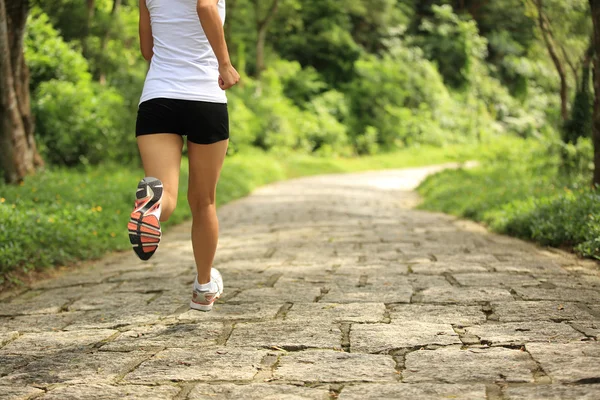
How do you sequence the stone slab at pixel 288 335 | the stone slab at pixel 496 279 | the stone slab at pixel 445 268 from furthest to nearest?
the stone slab at pixel 445 268 → the stone slab at pixel 496 279 → the stone slab at pixel 288 335

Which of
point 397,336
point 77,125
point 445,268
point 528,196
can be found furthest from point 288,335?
point 77,125

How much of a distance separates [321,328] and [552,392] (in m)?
1.31

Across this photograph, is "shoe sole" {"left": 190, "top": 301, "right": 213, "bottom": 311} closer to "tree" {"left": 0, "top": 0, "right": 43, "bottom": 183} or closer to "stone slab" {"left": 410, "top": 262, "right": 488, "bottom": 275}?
"stone slab" {"left": 410, "top": 262, "right": 488, "bottom": 275}

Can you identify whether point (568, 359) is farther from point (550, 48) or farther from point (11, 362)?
point (550, 48)

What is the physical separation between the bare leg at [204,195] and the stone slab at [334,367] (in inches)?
33.9

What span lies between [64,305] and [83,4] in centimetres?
1880

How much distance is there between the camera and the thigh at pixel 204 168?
355cm

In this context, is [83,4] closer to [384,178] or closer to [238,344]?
[384,178]

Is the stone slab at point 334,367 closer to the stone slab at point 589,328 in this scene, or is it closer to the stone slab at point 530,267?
the stone slab at point 589,328

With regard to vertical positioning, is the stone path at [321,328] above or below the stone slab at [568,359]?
below

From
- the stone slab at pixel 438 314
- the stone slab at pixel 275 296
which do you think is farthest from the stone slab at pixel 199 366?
the stone slab at pixel 275 296

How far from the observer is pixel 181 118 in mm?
3449

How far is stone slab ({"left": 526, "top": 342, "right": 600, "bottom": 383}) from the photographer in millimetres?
2652

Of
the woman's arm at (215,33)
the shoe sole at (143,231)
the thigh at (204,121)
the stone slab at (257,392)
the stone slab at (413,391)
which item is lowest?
the stone slab at (257,392)
